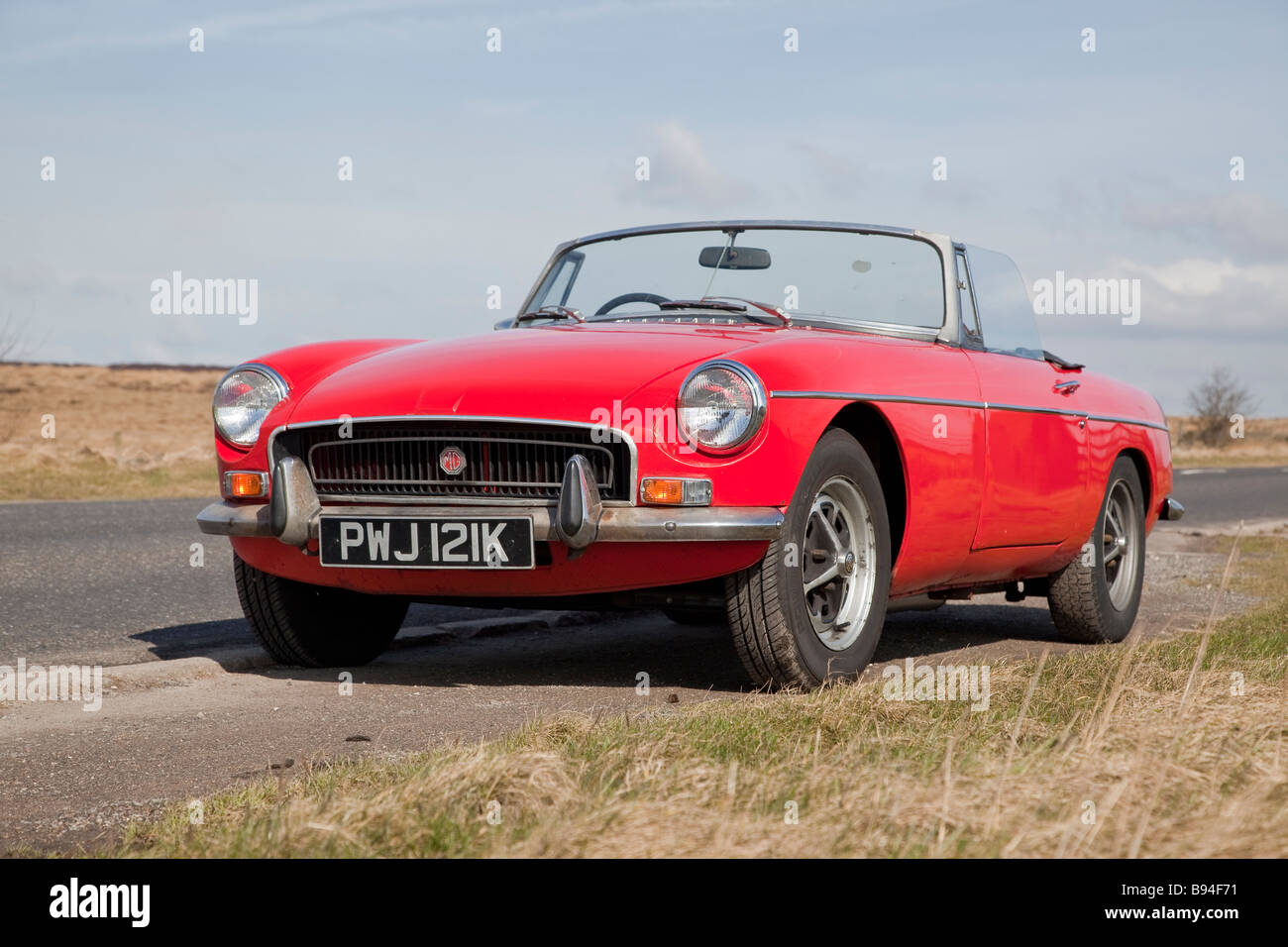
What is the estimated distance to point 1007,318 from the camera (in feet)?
20.5

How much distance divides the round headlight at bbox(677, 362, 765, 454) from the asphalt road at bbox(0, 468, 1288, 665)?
2410 mm

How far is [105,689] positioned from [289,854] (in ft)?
8.15

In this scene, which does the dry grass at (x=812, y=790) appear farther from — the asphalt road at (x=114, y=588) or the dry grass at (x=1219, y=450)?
the dry grass at (x=1219, y=450)

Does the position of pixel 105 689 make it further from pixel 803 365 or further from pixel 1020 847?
pixel 1020 847

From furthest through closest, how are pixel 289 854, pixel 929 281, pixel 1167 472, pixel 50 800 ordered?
pixel 1167 472 < pixel 929 281 < pixel 50 800 < pixel 289 854

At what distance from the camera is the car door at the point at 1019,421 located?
543 centimetres

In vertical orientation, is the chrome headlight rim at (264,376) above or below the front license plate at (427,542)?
above

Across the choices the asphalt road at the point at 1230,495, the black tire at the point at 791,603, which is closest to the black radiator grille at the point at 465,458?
the black tire at the point at 791,603

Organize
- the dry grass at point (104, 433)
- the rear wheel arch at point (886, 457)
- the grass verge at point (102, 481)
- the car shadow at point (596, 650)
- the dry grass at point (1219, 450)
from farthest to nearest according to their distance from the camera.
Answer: the dry grass at point (1219, 450), the dry grass at point (104, 433), the grass verge at point (102, 481), the car shadow at point (596, 650), the rear wheel arch at point (886, 457)

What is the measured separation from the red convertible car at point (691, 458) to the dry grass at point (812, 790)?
0.66m

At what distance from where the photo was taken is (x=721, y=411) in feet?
14.0

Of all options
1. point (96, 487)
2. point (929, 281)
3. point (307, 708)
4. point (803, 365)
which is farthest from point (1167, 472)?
point (96, 487)

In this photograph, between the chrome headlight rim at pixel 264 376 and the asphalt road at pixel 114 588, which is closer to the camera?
the chrome headlight rim at pixel 264 376
